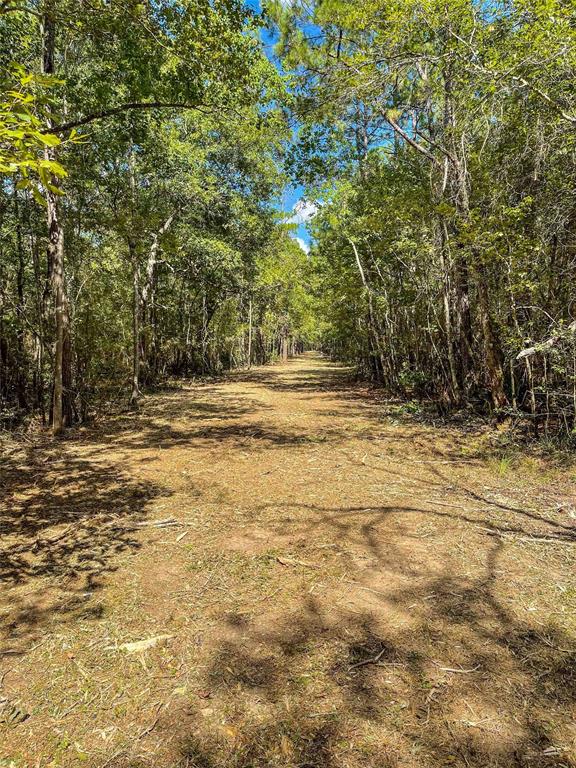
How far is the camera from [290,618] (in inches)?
116

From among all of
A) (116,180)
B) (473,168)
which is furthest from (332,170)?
(116,180)

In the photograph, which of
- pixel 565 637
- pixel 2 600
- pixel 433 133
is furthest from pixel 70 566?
pixel 433 133

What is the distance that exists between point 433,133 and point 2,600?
13228mm

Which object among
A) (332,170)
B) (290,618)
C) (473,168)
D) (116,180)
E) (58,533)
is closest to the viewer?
(290,618)

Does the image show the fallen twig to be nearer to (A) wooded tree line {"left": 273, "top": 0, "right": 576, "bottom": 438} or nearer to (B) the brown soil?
(B) the brown soil

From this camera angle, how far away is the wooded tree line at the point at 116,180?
5656mm

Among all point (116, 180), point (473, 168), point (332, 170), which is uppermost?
point (332, 170)

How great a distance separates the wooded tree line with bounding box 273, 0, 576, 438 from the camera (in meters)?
5.39

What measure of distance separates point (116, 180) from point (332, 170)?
634cm

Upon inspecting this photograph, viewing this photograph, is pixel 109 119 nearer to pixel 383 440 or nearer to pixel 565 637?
pixel 383 440

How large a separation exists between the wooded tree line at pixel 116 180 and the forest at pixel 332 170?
0.06 m

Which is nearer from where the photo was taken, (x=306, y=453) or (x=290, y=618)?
(x=290, y=618)

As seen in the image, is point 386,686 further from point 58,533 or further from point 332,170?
point 332,170

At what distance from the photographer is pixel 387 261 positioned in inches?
552
